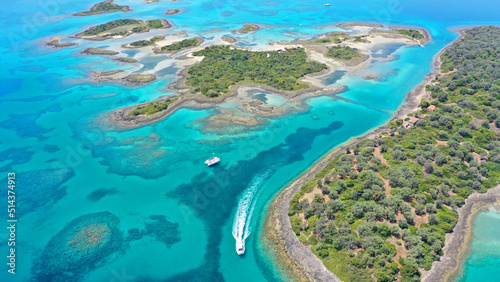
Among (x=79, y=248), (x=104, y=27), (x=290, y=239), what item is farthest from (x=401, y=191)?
(x=104, y=27)

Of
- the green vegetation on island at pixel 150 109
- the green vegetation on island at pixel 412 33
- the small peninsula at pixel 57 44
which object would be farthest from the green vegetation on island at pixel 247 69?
the small peninsula at pixel 57 44

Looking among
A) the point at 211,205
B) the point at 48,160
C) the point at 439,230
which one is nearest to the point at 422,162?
the point at 439,230

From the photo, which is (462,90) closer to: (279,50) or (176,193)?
(279,50)

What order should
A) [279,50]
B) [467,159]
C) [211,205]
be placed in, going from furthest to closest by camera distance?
[279,50], [467,159], [211,205]

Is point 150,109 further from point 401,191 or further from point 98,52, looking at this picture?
point 98,52

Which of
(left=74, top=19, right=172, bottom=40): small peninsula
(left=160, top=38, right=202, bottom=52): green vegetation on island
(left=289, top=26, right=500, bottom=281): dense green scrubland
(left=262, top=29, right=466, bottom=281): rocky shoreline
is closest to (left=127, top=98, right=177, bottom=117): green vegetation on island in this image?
(left=262, top=29, right=466, bottom=281): rocky shoreline

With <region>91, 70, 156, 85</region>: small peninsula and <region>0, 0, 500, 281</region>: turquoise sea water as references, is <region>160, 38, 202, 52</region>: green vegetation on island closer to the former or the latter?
<region>0, 0, 500, 281</region>: turquoise sea water
